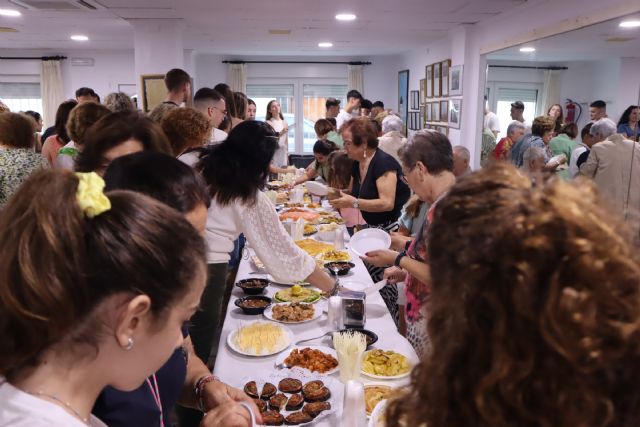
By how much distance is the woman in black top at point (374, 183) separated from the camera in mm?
3742

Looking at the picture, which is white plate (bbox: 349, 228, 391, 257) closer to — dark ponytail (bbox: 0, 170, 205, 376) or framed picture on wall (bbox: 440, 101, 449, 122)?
dark ponytail (bbox: 0, 170, 205, 376)

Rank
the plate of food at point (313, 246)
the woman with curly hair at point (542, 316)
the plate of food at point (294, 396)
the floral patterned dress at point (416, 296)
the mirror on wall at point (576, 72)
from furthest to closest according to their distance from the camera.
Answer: the mirror on wall at point (576, 72) < the plate of food at point (313, 246) < the floral patterned dress at point (416, 296) < the plate of food at point (294, 396) < the woman with curly hair at point (542, 316)

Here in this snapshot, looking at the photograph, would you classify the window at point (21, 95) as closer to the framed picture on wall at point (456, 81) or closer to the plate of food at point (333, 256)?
the framed picture on wall at point (456, 81)

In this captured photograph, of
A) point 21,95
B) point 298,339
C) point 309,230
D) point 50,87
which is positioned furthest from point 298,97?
point 298,339

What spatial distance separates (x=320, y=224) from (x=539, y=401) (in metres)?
3.51

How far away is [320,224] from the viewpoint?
13.2ft

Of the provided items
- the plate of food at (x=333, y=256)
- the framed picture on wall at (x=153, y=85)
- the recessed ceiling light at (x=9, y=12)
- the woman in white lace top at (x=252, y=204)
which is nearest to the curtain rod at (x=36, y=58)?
the recessed ceiling light at (x=9, y=12)

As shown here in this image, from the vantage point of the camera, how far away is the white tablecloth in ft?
5.64

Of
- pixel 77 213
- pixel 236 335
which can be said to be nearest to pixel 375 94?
pixel 236 335

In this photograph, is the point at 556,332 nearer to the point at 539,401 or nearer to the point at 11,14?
the point at 539,401

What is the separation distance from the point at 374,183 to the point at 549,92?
1828 millimetres

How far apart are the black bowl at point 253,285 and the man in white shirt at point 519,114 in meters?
3.13

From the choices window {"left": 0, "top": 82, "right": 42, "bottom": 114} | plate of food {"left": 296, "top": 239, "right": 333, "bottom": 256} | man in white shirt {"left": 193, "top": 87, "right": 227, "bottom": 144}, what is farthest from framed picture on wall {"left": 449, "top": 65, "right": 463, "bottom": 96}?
window {"left": 0, "top": 82, "right": 42, "bottom": 114}

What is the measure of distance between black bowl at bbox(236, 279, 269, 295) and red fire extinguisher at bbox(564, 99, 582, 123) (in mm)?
2847
